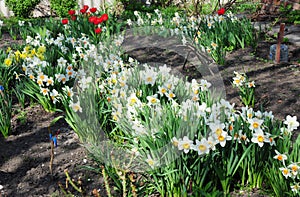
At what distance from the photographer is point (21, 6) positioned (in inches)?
340

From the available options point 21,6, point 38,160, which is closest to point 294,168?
point 38,160

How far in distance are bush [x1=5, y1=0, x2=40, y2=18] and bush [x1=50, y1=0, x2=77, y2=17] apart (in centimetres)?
51

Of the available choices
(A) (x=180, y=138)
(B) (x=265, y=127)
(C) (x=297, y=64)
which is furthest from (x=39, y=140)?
(C) (x=297, y=64)

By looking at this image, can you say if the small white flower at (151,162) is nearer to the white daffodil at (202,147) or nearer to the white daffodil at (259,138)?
the white daffodil at (202,147)

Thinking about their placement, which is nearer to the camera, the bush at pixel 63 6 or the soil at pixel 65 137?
the soil at pixel 65 137

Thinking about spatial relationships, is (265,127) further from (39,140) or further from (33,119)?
(33,119)

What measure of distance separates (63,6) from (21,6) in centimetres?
94

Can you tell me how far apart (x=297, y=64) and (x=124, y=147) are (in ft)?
8.29

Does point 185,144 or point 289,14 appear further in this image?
point 289,14

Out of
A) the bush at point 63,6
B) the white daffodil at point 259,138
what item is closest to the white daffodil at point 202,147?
the white daffodil at point 259,138

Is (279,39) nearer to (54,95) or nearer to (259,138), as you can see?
(259,138)

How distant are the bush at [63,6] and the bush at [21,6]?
513mm

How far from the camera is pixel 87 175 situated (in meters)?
2.64

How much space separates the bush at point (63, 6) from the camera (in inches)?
341
